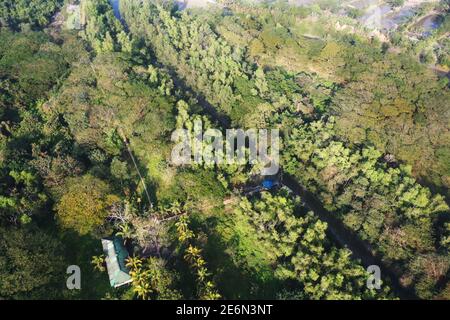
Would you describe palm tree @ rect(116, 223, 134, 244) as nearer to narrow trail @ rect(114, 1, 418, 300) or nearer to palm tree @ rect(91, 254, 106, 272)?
palm tree @ rect(91, 254, 106, 272)

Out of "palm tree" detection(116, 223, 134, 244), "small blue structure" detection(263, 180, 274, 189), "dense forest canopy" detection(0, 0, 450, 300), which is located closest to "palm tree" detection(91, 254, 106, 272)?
"dense forest canopy" detection(0, 0, 450, 300)

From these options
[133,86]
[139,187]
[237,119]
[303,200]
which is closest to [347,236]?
[303,200]

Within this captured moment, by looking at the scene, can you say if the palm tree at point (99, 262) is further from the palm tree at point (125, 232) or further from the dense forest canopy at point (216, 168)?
the palm tree at point (125, 232)

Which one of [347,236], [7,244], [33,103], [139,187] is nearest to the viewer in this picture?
[7,244]

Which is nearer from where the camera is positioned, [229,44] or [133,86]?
[133,86]

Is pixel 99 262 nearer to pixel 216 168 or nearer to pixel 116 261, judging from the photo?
pixel 116 261

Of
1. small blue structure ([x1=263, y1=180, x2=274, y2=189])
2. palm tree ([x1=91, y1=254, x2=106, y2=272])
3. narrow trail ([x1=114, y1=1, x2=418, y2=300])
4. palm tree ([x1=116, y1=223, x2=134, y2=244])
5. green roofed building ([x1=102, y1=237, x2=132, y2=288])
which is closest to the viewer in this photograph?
green roofed building ([x1=102, y1=237, x2=132, y2=288])

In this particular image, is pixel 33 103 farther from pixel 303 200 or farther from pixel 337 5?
pixel 337 5

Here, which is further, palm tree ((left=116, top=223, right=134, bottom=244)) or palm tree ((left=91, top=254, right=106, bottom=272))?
palm tree ((left=116, top=223, right=134, bottom=244))
